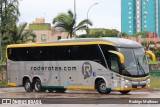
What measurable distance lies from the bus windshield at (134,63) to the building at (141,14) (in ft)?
536

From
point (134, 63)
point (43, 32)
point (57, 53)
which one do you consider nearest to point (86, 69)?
point (57, 53)

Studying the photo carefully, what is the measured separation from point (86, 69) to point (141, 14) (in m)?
169

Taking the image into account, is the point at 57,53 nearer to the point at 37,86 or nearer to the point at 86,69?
the point at 86,69

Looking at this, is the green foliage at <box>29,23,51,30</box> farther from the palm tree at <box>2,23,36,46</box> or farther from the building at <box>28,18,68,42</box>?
the palm tree at <box>2,23,36,46</box>

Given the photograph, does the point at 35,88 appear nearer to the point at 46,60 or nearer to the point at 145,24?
the point at 46,60

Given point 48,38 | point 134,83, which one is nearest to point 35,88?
point 134,83

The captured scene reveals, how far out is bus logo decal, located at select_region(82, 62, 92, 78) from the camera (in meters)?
27.9

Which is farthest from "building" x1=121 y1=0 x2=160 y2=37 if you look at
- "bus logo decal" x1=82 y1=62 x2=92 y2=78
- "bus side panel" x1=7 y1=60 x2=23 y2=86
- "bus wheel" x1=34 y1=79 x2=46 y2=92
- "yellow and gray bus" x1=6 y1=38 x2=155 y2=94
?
"bus logo decal" x1=82 y1=62 x2=92 y2=78

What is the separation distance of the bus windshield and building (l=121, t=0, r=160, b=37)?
536 feet

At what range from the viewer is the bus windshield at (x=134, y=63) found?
2644cm

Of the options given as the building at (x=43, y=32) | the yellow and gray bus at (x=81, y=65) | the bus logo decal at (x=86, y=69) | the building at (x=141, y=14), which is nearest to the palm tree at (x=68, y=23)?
the yellow and gray bus at (x=81, y=65)

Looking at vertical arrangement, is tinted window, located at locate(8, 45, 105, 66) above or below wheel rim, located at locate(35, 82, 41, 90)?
above

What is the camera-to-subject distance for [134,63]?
26.7 meters

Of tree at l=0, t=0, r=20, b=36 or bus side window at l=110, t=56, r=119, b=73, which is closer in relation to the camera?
bus side window at l=110, t=56, r=119, b=73
